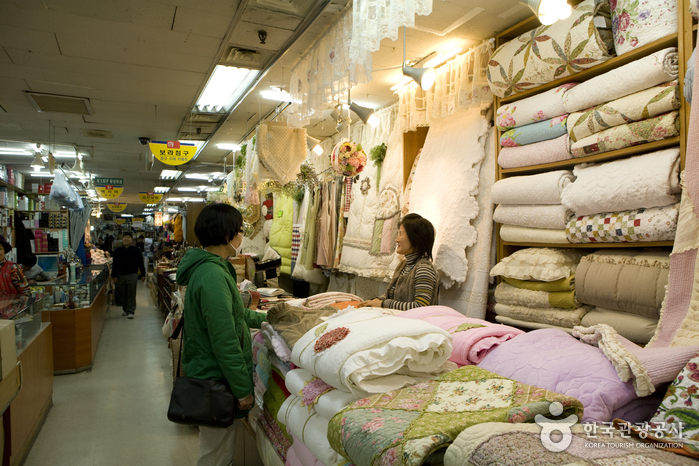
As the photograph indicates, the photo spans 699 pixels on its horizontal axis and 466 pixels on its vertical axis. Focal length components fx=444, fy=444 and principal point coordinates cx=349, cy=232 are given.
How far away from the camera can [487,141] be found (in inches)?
146

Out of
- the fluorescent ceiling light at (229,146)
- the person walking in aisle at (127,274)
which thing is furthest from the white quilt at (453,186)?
the person walking in aisle at (127,274)

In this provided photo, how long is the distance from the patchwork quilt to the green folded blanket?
10.2 inches

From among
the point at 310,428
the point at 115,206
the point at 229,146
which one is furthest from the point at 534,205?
the point at 115,206

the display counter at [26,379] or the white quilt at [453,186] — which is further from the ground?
the white quilt at [453,186]

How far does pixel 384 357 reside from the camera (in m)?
1.34

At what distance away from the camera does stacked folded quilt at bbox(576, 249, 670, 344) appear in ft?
7.48

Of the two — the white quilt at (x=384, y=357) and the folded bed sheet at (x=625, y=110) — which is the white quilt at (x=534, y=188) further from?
the white quilt at (x=384, y=357)

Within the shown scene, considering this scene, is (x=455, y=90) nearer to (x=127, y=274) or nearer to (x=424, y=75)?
(x=424, y=75)

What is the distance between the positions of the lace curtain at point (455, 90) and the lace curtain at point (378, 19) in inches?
53.3

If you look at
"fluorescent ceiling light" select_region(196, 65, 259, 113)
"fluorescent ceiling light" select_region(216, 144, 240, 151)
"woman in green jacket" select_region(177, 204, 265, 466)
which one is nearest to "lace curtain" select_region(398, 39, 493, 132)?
"fluorescent ceiling light" select_region(196, 65, 259, 113)

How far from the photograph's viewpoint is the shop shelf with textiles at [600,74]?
220 centimetres

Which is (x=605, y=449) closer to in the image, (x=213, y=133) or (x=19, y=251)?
(x=213, y=133)

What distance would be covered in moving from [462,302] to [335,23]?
2.45 metres

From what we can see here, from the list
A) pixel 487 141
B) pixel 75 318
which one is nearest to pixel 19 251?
pixel 75 318
